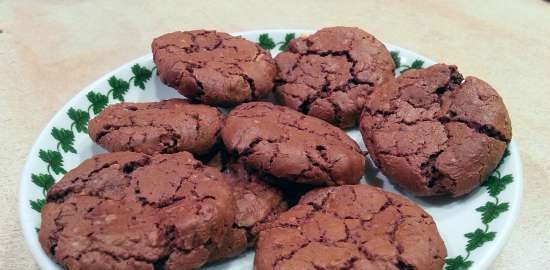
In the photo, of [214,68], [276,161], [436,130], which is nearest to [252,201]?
[276,161]

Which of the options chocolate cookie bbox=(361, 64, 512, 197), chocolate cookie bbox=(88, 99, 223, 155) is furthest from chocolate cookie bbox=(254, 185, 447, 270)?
chocolate cookie bbox=(88, 99, 223, 155)

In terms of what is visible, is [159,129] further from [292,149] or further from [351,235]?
[351,235]

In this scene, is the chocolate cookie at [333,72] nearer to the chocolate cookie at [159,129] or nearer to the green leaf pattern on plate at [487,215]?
the chocolate cookie at [159,129]

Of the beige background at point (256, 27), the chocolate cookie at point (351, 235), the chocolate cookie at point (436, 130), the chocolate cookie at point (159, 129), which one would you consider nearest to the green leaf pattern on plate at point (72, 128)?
the chocolate cookie at point (159, 129)

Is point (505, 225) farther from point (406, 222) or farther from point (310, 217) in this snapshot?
point (310, 217)

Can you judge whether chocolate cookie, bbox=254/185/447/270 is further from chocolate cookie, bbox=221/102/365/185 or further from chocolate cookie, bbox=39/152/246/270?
chocolate cookie, bbox=39/152/246/270

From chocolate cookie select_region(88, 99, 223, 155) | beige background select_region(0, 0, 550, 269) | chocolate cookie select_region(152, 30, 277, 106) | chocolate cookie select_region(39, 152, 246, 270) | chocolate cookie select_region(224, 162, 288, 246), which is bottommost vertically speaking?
beige background select_region(0, 0, 550, 269)
